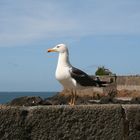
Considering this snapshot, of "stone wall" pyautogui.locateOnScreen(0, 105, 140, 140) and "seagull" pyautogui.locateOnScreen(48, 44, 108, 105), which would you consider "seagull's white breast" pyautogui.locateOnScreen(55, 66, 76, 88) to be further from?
"stone wall" pyautogui.locateOnScreen(0, 105, 140, 140)

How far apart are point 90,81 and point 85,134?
8.38 feet

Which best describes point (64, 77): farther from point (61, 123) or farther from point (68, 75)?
point (61, 123)

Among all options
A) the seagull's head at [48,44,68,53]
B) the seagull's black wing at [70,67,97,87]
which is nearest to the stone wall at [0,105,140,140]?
the seagull's black wing at [70,67,97,87]

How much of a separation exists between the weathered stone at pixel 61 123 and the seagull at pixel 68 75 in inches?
61.4

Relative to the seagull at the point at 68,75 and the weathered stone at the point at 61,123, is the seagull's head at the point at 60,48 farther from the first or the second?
the weathered stone at the point at 61,123

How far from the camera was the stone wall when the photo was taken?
5.25 metres

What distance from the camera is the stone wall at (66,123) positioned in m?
5.25

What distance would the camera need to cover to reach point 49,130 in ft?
17.4

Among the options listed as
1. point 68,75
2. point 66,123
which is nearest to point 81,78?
point 68,75

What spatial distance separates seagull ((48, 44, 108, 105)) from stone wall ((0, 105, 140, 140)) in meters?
1.55

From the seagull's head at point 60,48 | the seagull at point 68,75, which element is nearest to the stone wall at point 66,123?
the seagull at point 68,75

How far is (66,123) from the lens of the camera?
5344mm

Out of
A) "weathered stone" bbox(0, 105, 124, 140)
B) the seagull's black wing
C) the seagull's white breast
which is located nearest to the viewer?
"weathered stone" bbox(0, 105, 124, 140)

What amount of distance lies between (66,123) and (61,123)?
5 cm
